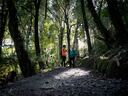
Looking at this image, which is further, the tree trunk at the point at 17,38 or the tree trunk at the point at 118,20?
the tree trunk at the point at 17,38

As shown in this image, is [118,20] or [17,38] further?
[17,38]

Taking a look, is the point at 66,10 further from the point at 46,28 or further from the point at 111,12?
the point at 111,12

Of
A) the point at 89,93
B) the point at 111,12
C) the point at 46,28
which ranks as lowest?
the point at 89,93

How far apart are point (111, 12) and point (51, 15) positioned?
28611mm

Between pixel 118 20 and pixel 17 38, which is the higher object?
pixel 118 20

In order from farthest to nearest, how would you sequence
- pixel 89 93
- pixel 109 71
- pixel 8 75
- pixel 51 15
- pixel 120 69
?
1. pixel 51 15
2. pixel 8 75
3. pixel 109 71
4. pixel 120 69
5. pixel 89 93

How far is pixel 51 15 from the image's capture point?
4312cm

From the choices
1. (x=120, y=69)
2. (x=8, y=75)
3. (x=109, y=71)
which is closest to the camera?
(x=120, y=69)

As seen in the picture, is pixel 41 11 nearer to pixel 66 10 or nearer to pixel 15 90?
pixel 66 10

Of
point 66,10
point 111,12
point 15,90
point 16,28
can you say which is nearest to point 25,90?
point 15,90

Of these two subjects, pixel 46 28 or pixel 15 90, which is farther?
pixel 46 28

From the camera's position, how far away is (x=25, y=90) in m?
12.2

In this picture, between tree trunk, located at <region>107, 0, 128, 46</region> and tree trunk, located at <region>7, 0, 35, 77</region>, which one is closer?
tree trunk, located at <region>107, 0, 128, 46</region>

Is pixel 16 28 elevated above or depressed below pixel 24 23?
below
